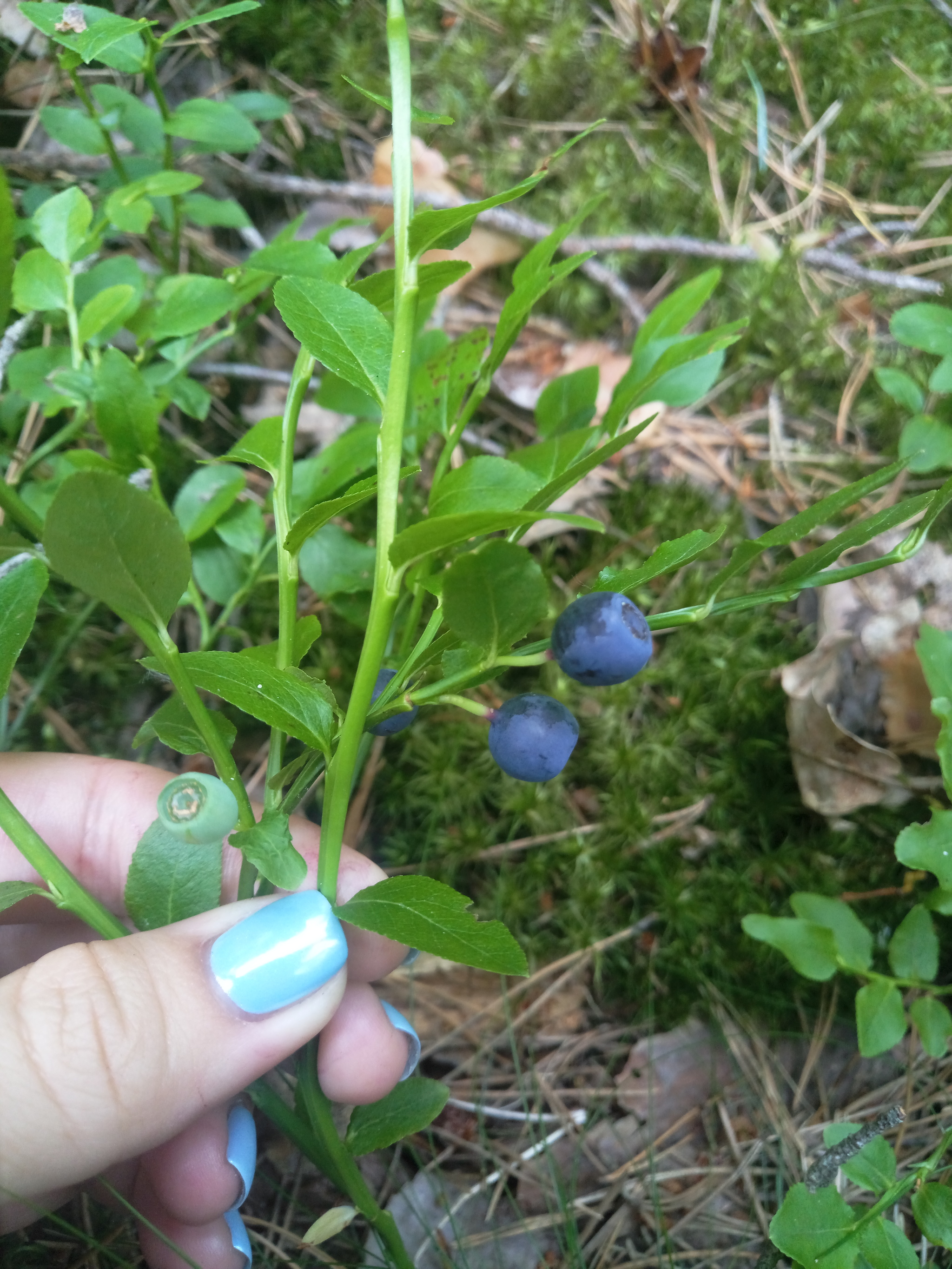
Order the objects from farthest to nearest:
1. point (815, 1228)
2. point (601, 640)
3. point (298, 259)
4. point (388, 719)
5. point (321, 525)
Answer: point (298, 259), point (815, 1228), point (388, 719), point (321, 525), point (601, 640)

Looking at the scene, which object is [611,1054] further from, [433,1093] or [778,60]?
[778,60]

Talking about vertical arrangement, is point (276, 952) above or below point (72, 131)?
below

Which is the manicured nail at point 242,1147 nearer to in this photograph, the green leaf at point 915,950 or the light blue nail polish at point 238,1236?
the light blue nail polish at point 238,1236

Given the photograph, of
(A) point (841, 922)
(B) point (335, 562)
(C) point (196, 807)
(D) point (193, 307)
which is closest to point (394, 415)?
(C) point (196, 807)

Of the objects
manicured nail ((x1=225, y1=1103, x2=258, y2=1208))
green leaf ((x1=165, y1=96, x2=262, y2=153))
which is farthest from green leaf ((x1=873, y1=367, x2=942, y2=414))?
manicured nail ((x1=225, y1=1103, x2=258, y2=1208))

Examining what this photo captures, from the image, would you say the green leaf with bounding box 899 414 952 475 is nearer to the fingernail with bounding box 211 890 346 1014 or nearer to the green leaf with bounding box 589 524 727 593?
the green leaf with bounding box 589 524 727 593

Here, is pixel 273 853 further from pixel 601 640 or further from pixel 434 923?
pixel 601 640
